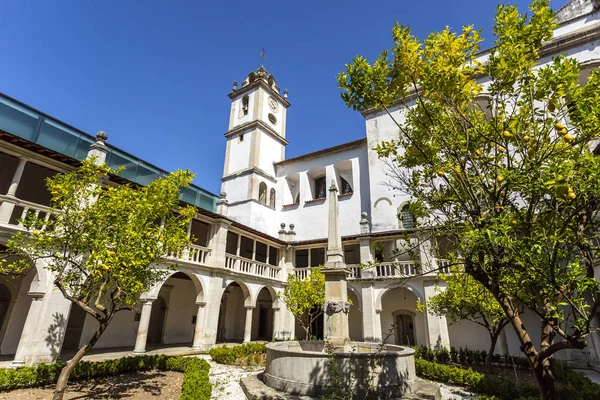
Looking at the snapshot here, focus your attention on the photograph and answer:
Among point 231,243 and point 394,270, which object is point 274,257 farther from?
point 394,270

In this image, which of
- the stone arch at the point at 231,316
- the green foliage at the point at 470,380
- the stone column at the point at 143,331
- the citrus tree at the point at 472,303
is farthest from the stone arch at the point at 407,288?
the stone column at the point at 143,331

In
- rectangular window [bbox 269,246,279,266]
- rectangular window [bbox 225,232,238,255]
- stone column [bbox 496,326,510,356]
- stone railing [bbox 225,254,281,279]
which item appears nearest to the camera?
stone column [bbox 496,326,510,356]

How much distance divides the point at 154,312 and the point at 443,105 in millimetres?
Result: 18675

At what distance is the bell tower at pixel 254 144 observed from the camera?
2497 centimetres

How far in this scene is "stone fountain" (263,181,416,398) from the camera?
7.26 meters

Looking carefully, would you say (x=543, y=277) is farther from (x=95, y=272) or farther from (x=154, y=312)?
(x=154, y=312)

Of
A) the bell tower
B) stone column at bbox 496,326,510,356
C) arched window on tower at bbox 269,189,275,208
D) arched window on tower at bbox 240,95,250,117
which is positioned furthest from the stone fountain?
arched window on tower at bbox 240,95,250,117

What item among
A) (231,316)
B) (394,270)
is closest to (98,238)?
(394,270)

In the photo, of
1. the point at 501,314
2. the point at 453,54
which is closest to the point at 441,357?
the point at 501,314

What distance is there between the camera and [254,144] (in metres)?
26.1

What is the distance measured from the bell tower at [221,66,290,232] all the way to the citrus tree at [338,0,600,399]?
63.4 feet

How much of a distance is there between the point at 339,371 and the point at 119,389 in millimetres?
6099

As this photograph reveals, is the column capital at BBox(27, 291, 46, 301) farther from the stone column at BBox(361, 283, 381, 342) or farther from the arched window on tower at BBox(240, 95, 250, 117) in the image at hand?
the arched window on tower at BBox(240, 95, 250, 117)

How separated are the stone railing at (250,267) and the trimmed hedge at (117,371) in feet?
19.7
